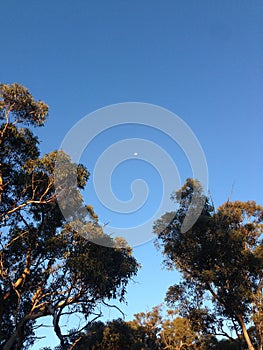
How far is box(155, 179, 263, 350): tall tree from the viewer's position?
19953 millimetres

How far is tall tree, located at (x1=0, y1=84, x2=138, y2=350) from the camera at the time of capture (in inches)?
625

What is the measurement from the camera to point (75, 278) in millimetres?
16250

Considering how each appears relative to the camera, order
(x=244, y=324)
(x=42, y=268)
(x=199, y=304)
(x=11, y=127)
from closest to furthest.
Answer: (x=11, y=127) → (x=42, y=268) → (x=244, y=324) → (x=199, y=304)

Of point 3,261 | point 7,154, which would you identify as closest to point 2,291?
point 3,261

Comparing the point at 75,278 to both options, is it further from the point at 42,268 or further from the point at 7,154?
the point at 7,154

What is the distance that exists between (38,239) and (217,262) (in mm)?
10412

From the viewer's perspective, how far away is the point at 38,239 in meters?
16.9

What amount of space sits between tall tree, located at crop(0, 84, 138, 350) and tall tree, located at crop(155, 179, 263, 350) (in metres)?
5.78

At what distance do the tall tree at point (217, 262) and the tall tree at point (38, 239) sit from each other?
19.0 feet

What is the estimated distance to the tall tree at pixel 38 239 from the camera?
15.9 metres

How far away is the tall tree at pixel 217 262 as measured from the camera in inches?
786

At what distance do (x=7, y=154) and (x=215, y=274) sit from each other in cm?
1291

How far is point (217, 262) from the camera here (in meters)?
20.6

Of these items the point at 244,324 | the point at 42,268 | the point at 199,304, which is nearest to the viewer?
the point at 42,268
